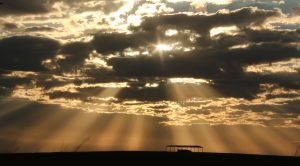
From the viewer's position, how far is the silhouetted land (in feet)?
307

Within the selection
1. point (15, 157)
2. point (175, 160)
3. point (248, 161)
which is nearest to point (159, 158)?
point (175, 160)

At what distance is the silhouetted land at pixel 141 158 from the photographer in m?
93.4

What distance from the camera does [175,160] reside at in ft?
314

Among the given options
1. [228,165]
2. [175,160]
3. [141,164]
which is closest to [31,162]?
[141,164]

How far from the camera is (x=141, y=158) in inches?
3730

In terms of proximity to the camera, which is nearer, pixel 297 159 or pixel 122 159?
pixel 122 159

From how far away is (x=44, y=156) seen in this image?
95.2 meters


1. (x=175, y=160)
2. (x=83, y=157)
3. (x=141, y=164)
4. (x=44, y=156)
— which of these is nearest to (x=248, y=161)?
(x=175, y=160)

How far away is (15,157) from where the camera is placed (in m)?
94.2

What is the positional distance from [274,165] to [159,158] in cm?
2001

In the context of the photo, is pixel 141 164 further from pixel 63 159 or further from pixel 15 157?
pixel 15 157

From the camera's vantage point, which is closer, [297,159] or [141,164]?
[141,164]

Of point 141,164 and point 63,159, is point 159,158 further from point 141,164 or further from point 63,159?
point 63,159

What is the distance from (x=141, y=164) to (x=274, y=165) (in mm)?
23240
